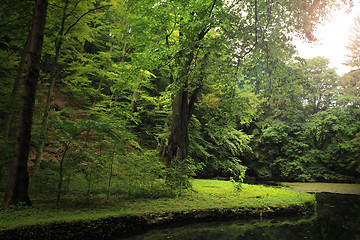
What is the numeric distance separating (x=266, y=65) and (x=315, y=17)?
6.09ft

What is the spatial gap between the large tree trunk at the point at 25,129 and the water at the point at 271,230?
2.66 metres

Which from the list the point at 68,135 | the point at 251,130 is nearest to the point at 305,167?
the point at 251,130

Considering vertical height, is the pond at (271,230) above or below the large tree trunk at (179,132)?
below

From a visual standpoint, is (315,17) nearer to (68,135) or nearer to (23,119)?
(68,135)

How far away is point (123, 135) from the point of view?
232 inches

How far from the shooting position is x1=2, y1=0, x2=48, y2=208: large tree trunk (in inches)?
174

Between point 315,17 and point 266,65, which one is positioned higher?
point 315,17

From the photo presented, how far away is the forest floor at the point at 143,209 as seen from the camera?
391 centimetres

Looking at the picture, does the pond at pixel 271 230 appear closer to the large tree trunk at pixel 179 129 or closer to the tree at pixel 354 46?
the large tree trunk at pixel 179 129

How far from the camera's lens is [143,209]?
17.4ft

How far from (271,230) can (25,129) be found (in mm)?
6657

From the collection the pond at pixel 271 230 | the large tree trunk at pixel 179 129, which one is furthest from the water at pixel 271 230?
the large tree trunk at pixel 179 129

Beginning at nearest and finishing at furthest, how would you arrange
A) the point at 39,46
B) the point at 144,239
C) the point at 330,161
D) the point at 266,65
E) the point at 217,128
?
the point at 144,239 < the point at 39,46 < the point at 266,65 < the point at 217,128 < the point at 330,161

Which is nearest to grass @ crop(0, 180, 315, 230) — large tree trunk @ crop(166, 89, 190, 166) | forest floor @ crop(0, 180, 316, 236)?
forest floor @ crop(0, 180, 316, 236)
